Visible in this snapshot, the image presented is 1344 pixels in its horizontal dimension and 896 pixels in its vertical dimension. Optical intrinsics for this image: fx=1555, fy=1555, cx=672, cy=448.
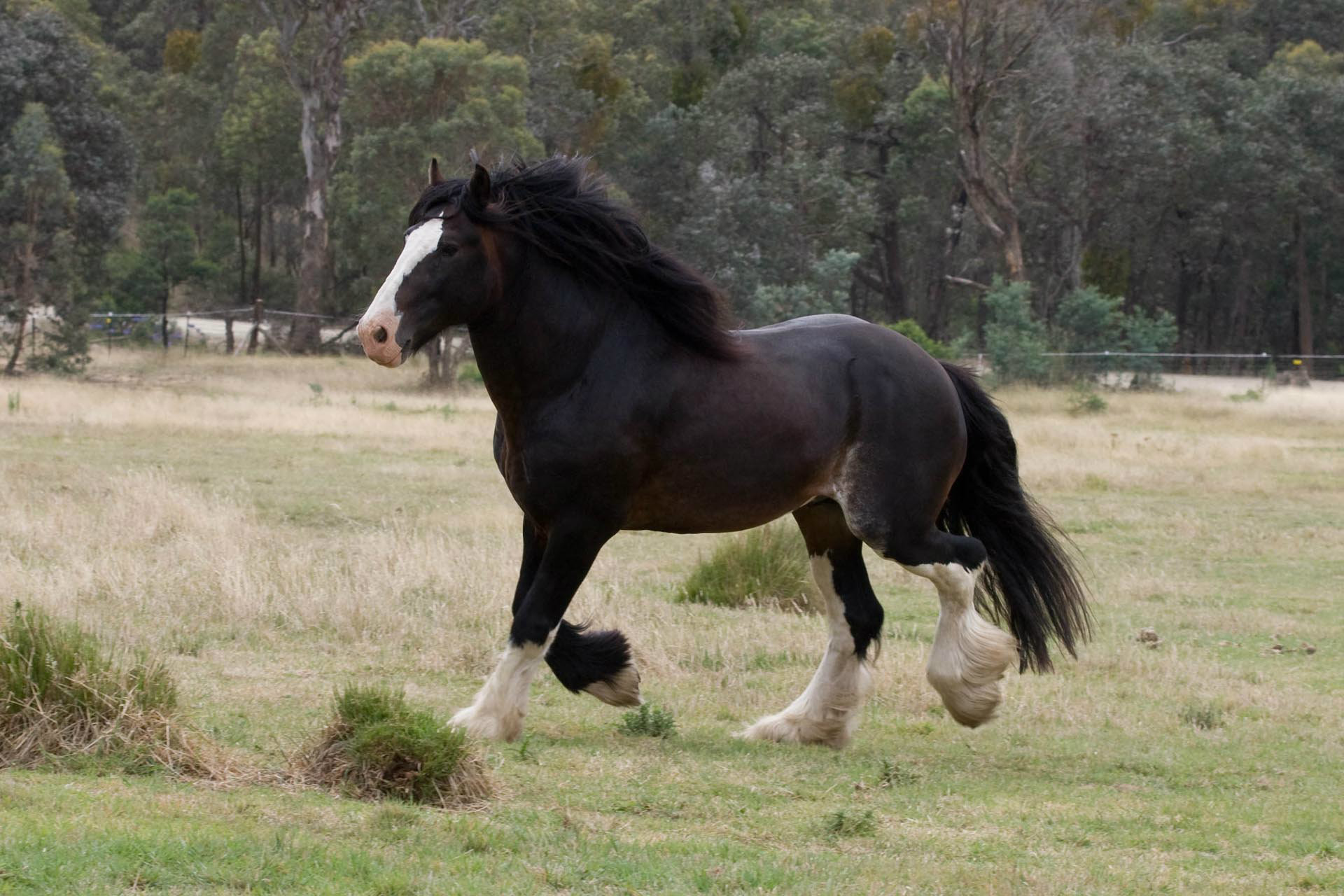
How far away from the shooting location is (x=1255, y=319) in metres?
57.5

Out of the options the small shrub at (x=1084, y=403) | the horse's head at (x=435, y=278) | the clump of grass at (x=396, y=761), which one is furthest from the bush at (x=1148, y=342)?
the clump of grass at (x=396, y=761)

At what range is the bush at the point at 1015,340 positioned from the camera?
117 ft

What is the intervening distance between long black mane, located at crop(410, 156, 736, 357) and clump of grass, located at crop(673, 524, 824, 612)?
15.1 ft

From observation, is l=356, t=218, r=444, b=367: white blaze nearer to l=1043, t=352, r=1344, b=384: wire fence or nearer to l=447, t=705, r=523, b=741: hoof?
l=447, t=705, r=523, b=741: hoof

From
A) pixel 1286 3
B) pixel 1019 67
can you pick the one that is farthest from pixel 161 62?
pixel 1286 3

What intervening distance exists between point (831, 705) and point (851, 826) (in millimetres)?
1870

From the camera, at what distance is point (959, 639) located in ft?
23.4

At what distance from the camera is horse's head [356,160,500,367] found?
6039 millimetres

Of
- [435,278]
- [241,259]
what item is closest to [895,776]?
[435,278]

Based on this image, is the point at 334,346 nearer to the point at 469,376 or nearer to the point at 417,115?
the point at 417,115

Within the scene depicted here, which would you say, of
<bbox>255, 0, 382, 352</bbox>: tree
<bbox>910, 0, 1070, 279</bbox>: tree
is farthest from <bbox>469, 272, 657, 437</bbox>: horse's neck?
<bbox>910, 0, 1070, 279</bbox>: tree

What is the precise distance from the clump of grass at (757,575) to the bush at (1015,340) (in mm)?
25489

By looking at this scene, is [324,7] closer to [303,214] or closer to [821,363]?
[303,214]

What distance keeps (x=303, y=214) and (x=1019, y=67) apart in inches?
833
